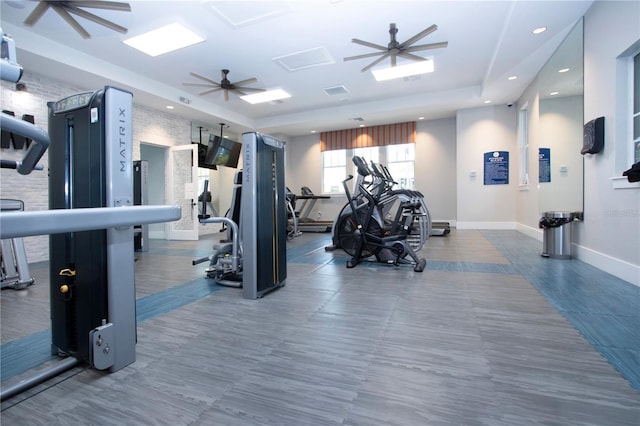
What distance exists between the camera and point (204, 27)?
15.7ft

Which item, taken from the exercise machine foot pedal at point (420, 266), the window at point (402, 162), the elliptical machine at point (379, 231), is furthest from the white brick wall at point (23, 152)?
the window at point (402, 162)

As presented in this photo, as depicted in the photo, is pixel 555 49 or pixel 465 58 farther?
pixel 465 58

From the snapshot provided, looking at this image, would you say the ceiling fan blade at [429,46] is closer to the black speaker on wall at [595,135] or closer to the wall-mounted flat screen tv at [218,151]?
the black speaker on wall at [595,135]

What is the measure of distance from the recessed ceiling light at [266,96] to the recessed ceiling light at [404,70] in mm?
2413

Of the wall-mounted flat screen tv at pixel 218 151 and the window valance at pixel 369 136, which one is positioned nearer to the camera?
the wall-mounted flat screen tv at pixel 218 151

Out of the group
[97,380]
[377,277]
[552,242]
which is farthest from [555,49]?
[97,380]

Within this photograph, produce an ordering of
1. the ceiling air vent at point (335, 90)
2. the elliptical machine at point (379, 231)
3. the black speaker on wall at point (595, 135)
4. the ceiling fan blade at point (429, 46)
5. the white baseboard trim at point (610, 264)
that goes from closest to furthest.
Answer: the white baseboard trim at point (610, 264), the black speaker on wall at point (595, 135), the elliptical machine at point (379, 231), the ceiling fan blade at point (429, 46), the ceiling air vent at point (335, 90)

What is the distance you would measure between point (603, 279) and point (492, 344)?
99.0 inches

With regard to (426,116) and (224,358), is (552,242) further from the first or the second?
(426,116)

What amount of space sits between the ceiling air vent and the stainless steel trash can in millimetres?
5222

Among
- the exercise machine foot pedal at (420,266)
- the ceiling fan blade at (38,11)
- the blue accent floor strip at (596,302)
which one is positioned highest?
the ceiling fan blade at (38,11)

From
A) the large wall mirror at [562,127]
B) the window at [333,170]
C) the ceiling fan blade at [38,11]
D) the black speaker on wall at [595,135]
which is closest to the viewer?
the ceiling fan blade at [38,11]

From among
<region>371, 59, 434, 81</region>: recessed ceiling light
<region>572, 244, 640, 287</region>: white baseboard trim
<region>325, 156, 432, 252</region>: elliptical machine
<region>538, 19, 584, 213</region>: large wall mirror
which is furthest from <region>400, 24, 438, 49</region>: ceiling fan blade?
<region>572, 244, 640, 287</region>: white baseboard trim

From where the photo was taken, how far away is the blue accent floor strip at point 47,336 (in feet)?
5.79
